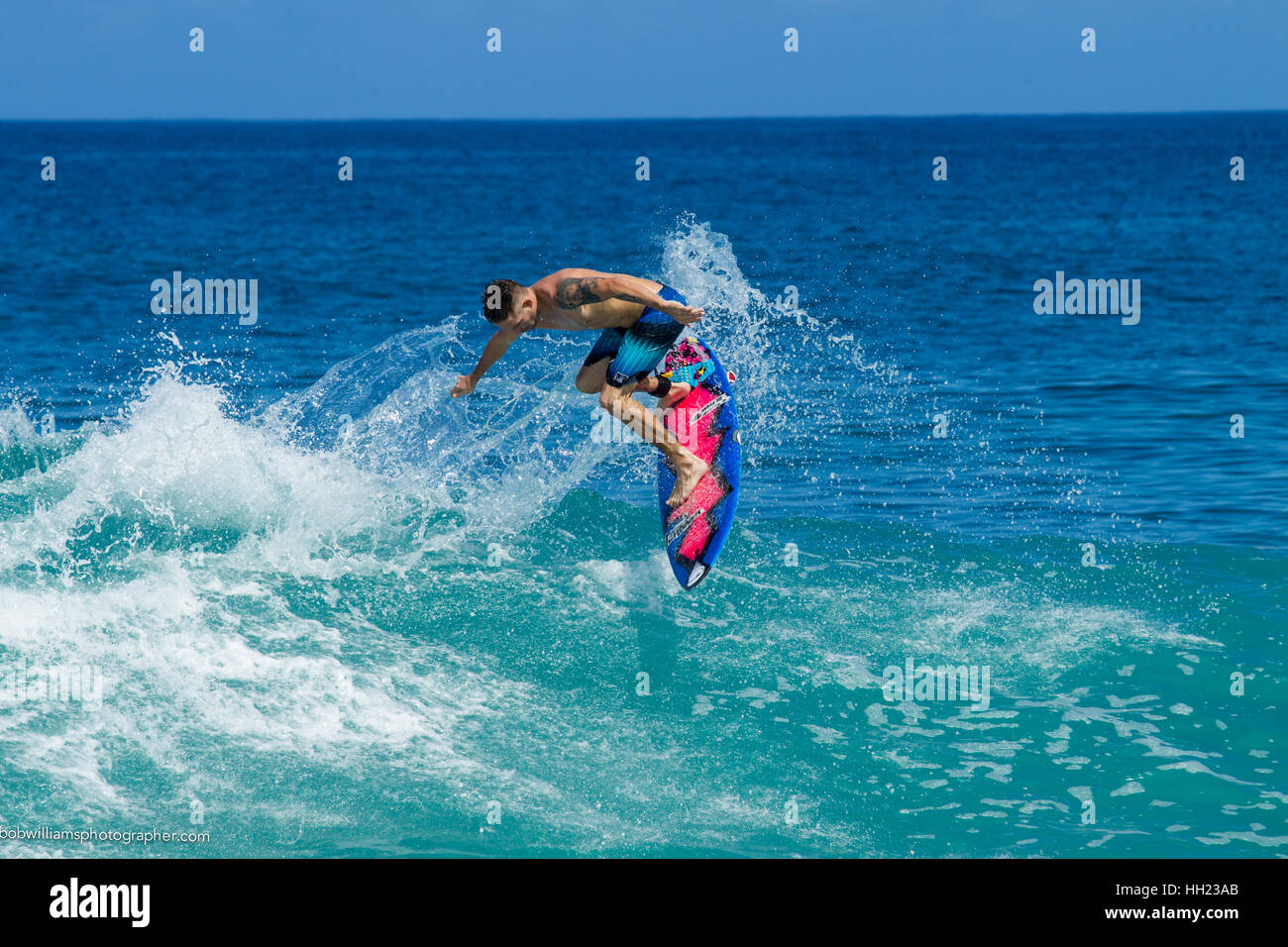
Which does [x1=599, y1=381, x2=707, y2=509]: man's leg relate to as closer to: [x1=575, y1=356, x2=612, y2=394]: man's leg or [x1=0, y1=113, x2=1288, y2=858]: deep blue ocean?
[x1=575, y1=356, x2=612, y2=394]: man's leg

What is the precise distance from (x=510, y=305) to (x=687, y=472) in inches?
66.4

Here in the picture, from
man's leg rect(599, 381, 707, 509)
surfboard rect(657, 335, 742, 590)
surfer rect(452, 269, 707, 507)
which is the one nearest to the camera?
surfer rect(452, 269, 707, 507)

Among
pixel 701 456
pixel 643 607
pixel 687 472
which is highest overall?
pixel 701 456

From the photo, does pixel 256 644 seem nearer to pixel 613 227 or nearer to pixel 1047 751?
pixel 1047 751

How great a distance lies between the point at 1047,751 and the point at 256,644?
5016 millimetres

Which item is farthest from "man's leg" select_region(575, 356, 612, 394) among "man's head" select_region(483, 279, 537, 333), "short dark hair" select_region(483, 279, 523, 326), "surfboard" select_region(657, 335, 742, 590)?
"short dark hair" select_region(483, 279, 523, 326)

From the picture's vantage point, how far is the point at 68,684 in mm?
7812

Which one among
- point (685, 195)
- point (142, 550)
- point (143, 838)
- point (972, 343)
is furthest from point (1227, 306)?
point (685, 195)

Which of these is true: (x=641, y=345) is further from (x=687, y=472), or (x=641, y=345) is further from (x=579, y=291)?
(x=687, y=472)

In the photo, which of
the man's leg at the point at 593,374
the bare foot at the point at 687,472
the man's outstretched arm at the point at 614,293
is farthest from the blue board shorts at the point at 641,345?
the bare foot at the point at 687,472

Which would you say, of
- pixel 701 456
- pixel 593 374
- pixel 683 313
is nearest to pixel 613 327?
pixel 593 374

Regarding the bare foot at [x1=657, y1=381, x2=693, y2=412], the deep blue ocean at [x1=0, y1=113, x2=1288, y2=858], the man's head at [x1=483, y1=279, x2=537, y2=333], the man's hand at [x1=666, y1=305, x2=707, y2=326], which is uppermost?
the man's head at [x1=483, y1=279, x2=537, y2=333]

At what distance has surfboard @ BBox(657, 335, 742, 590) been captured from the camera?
9.38 meters

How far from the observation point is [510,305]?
8.20 m
